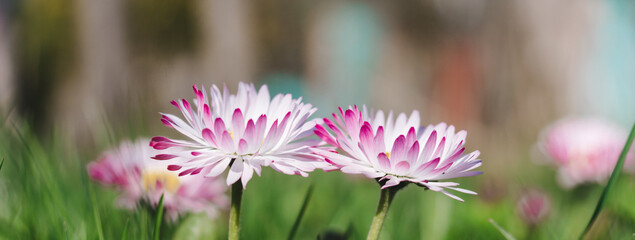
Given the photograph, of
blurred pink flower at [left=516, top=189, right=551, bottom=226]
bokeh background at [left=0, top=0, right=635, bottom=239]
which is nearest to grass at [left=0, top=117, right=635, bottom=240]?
blurred pink flower at [left=516, top=189, right=551, bottom=226]

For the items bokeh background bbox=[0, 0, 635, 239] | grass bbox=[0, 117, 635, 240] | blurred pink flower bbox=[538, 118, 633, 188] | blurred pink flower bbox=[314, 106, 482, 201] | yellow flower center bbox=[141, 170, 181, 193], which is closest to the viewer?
blurred pink flower bbox=[314, 106, 482, 201]

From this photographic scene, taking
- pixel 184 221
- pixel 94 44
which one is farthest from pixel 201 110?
pixel 94 44

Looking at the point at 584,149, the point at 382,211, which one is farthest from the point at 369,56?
the point at 382,211

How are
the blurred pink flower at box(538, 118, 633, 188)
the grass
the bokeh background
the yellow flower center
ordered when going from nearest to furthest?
the grass, the yellow flower center, the blurred pink flower at box(538, 118, 633, 188), the bokeh background

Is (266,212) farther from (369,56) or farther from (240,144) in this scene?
(369,56)

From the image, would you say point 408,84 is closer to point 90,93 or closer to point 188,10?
point 188,10

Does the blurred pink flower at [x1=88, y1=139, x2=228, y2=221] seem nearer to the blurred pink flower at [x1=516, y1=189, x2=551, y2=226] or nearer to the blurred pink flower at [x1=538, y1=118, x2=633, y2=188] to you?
the blurred pink flower at [x1=516, y1=189, x2=551, y2=226]
